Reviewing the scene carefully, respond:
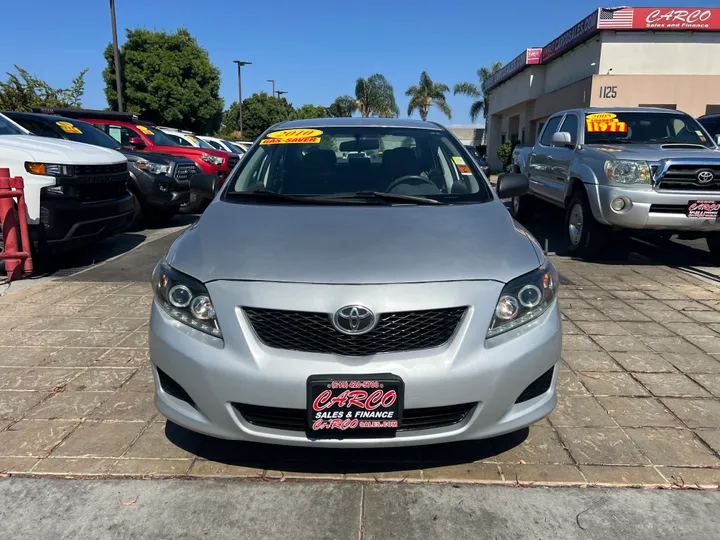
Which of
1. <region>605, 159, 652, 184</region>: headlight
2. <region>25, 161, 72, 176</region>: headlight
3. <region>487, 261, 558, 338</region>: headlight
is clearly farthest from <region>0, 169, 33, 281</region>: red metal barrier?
<region>605, 159, 652, 184</region>: headlight

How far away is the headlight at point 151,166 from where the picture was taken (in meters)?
8.74

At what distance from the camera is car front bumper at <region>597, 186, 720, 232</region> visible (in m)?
5.97

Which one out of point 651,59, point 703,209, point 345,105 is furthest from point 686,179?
point 345,105

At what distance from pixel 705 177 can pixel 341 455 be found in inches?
211

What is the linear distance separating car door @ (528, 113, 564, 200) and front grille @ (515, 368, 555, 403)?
6075 millimetres

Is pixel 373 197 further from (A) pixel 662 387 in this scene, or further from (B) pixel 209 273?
(A) pixel 662 387

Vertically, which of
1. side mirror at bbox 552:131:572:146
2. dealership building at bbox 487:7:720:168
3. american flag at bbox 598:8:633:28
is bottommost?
side mirror at bbox 552:131:572:146

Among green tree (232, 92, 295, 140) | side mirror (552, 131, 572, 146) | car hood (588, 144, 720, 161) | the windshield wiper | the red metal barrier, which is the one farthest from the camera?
green tree (232, 92, 295, 140)

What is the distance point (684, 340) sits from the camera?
4.26 meters

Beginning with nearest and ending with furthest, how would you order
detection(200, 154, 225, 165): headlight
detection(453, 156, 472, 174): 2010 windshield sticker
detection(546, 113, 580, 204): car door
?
detection(453, 156, 472, 174): 2010 windshield sticker, detection(546, 113, 580, 204): car door, detection(200, 154, 225, 165): headlight

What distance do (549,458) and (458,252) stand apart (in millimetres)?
1125

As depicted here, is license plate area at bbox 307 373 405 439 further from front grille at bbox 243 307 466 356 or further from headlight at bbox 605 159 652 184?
headlight at bbox 605 159 652 184

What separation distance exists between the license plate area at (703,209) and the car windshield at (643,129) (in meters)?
1.33

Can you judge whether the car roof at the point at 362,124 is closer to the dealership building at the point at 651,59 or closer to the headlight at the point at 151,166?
the headlight at the point at 151,166
